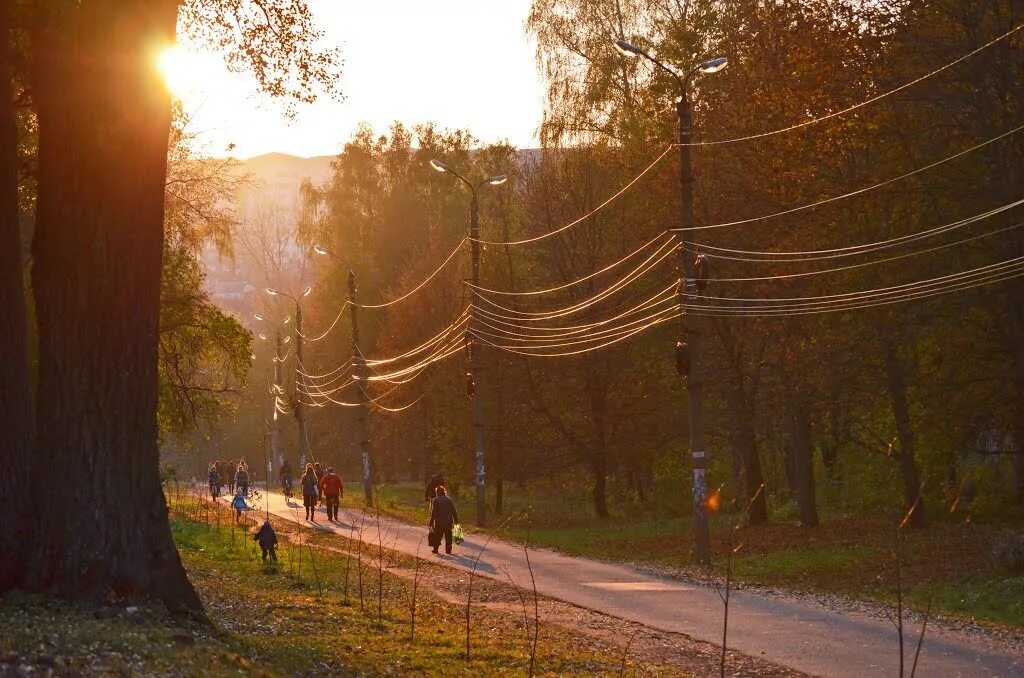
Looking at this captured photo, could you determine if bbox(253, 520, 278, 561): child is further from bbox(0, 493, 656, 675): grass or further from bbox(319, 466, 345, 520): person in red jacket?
bbox(319, 466, 345, 520): person in red jacket

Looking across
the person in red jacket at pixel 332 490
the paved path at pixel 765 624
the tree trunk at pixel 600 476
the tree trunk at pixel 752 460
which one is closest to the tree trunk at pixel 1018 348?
the paved path at pixel 765 624

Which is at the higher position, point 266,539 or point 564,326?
point 564,326

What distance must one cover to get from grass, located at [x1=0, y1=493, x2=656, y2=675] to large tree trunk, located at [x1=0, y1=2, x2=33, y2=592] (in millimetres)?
580

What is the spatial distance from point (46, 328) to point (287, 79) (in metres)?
5.26

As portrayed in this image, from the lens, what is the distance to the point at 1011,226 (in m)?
23.2

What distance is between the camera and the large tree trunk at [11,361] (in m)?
10.5

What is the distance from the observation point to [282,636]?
473 inches

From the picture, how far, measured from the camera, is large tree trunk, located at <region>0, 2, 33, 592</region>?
1049 centimetres

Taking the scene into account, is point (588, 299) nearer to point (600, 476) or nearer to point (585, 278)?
point (585, 278)

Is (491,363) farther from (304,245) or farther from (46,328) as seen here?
(46,328)

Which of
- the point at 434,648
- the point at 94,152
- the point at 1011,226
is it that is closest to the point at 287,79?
the point at 94,152

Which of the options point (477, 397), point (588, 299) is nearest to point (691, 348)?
point (477, 397)

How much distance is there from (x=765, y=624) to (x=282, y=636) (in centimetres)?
624

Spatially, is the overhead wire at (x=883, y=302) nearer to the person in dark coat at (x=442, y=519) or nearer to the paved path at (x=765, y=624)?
the paved path at (x=765, y=624)
